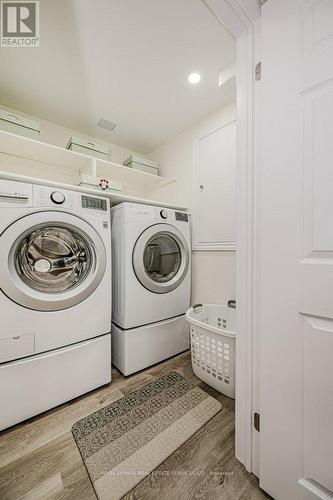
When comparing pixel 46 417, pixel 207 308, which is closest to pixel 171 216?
pixel 207 308

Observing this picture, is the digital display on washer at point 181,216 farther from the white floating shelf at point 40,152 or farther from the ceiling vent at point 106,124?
the ceiling vent at point 106,124

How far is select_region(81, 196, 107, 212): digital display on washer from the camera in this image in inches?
47.8

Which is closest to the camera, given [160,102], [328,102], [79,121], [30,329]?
[328,102]

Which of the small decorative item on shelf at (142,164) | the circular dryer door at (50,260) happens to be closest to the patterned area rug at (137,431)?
the circular dryer door at (50,260)

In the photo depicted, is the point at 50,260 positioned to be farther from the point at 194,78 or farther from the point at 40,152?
the point at 194,78

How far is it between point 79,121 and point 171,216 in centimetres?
126

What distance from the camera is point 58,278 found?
1.19 metres

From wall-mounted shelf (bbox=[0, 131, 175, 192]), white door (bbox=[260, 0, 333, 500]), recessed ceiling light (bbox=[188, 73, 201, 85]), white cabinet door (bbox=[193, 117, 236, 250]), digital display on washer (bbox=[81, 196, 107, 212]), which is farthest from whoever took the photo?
white cabinet door (bbox=[193, 117, 236, 250])

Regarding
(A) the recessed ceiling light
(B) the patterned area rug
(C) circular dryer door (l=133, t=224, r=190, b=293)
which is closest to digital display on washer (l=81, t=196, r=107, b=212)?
(C) circular dryer door (l=133, t=224, r=190, b=293)

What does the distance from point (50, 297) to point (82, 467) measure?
29.9 inches

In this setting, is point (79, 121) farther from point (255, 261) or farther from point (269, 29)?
point (255, 261)

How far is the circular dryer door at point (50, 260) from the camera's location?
3.20ft

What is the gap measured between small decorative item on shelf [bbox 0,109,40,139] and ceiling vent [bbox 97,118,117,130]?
0.57 m

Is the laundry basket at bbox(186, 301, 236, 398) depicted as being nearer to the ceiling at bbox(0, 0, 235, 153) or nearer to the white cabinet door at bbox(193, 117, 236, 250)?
the white cabinet door at bbox(193, 117, 236, 250)
